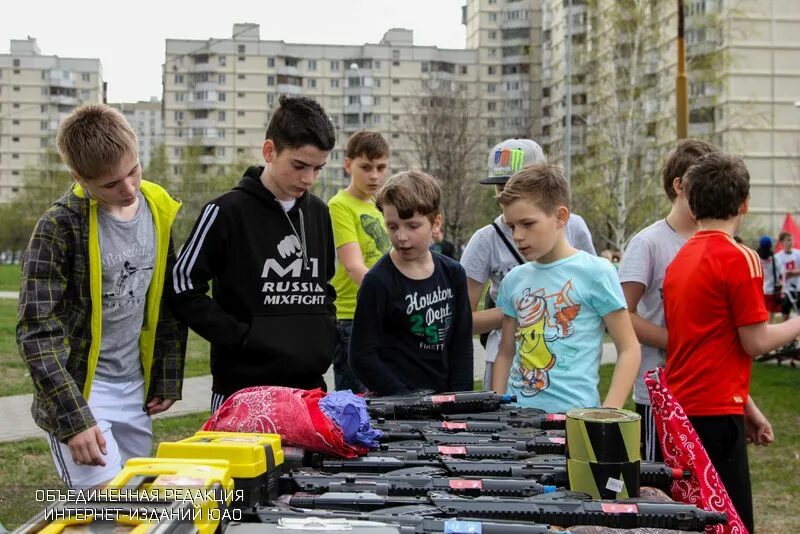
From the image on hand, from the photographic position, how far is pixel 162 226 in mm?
3301

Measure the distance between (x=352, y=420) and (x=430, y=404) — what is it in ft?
1.92

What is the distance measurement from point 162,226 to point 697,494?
2089 mm

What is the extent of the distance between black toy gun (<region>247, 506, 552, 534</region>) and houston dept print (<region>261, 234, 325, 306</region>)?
5.67ft

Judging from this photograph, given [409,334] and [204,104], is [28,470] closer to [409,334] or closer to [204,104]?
[409,334]

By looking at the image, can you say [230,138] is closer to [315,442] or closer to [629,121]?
[629,121]

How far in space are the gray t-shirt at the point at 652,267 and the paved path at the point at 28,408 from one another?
5155 mm

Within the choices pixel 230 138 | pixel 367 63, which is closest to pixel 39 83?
pixel 230 138

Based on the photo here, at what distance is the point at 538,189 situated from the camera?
3.29 metres

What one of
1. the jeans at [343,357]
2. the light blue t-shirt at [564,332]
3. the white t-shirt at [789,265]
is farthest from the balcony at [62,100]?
the light blue t-shirt at [564,332]

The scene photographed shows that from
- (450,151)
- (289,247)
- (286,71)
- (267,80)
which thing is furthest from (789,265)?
(267,80)

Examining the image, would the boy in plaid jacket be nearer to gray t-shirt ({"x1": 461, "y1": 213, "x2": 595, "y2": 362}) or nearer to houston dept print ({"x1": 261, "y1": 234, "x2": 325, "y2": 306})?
houston dept print ({"x1": 261, "y1": 234, "x2": 325, "y2": 306})

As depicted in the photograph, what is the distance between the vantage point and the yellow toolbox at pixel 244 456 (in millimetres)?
1753

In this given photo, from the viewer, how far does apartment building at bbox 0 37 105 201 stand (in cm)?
10631

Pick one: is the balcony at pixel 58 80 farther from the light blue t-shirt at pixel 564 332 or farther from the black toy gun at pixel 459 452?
the black toy gun at pixel 459 452
